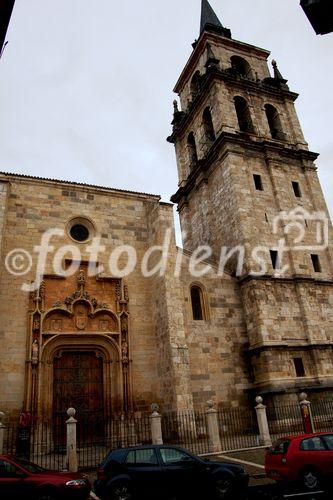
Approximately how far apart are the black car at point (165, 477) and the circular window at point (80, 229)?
994 centimetres

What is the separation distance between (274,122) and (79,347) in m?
17.5

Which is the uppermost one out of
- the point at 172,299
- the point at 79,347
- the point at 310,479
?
the point at 172,299

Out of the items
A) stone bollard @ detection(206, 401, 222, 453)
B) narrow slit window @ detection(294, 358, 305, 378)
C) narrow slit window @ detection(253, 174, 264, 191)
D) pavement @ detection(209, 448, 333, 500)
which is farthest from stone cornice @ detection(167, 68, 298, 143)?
pavement @ detection(209, 448, 333, 500)

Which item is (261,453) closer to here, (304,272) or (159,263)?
(159,263)

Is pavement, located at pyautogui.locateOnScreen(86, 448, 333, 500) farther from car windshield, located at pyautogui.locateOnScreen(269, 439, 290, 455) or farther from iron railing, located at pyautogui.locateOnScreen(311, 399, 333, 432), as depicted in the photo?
iron railing, located at pyautogui.locateOnScreen(311, 399, 333, 432)

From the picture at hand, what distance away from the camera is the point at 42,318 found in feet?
46.5

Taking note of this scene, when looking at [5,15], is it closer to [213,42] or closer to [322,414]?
[322,414]

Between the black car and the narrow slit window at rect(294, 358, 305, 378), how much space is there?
980 centimetres

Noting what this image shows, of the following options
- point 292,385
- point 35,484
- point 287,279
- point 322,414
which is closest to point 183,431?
point 292,385

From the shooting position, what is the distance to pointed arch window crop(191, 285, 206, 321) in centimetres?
1694

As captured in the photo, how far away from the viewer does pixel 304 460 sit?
306 inches

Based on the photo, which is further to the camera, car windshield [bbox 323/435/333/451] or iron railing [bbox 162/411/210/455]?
iron railing [bbox 162/411/210/455]

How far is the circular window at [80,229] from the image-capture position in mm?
16172

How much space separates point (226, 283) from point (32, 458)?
10147mm
